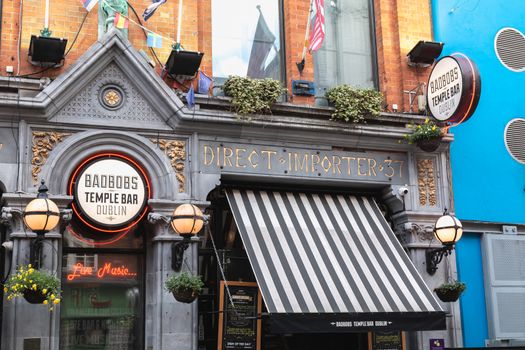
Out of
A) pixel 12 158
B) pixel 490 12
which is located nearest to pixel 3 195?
pixel 12 158

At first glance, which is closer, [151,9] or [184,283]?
[184,283]

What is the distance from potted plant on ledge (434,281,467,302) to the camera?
12234mm

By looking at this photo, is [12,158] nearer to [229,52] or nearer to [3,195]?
[3,195]

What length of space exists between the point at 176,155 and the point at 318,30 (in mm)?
3263

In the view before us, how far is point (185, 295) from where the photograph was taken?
1072 cm

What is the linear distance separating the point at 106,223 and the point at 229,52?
401 cm

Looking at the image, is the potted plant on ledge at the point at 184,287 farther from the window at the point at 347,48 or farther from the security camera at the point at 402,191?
the window at the point at 347,48

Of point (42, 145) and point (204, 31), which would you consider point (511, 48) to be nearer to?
point (204, 31)

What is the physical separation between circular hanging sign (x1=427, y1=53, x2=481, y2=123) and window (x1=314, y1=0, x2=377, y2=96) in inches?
55.2

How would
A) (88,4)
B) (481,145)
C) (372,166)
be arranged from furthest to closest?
(481,145) → (372,166) → (88,4)

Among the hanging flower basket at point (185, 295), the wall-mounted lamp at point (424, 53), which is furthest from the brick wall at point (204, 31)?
the hanging flower basket at point (185, 295)

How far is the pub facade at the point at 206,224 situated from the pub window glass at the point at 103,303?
0.02 meters

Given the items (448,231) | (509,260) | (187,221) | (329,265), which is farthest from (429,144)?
(187,221)

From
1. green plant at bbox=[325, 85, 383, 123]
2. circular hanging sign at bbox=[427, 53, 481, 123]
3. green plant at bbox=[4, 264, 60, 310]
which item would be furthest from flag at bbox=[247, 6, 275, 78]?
green plant at bbox=[4, 264, 60, 310]
